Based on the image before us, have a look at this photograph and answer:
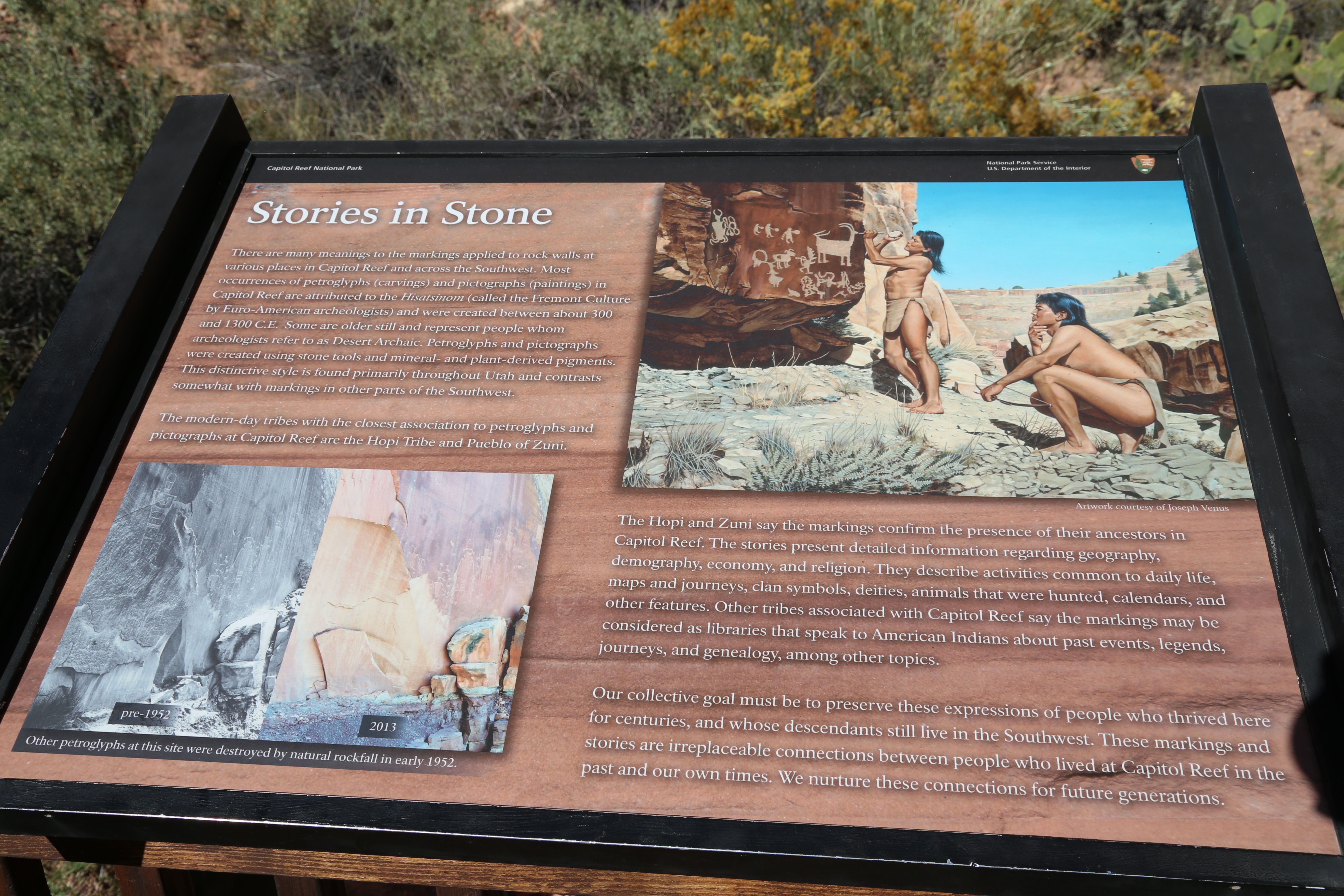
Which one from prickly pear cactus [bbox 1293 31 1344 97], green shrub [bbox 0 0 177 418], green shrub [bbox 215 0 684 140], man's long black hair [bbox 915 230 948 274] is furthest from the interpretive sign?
prickly pear cactus [bbox 1293 31 1344 97]

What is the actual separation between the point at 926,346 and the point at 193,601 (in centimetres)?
167

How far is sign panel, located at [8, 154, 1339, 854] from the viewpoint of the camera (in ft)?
4.69

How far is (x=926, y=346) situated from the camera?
1.88 meters

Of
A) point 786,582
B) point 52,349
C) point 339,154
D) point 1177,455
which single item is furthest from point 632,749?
point 339,154

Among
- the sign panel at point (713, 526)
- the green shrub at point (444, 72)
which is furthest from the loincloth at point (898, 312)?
the green shrub at point (444, 72)

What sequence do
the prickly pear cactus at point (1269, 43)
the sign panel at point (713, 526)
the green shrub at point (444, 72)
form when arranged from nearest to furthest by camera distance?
1. the sign panel at point (713, 526)
2. the prickly pear cactus at point (1269, 43)
3. the green shrub at point (444, 72)

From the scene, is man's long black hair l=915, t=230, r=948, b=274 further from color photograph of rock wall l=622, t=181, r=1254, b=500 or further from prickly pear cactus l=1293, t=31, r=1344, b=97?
prickly pear cactus l=1293, t=31, r=1344, b=97

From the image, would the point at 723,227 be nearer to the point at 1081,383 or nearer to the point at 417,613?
the point at 1081,383

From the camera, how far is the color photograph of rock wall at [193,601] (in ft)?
5.13

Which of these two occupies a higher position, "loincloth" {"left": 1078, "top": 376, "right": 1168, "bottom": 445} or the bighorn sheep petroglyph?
the bighorn sheep petroglyph

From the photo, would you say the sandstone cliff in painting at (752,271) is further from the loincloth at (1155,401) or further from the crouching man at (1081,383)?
the loincloth at (1155,401)

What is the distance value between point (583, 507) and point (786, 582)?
1.45 ft

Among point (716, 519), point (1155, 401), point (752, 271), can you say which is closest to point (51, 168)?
point (752, 271)

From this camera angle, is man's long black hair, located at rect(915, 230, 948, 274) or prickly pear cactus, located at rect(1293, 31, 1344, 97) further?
prickly pear cactus, located at rect(1293, 31, 1344, 97)
